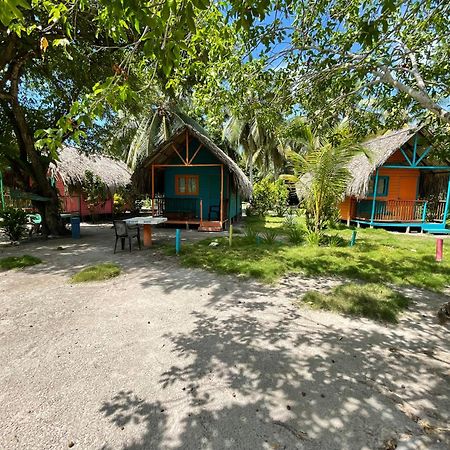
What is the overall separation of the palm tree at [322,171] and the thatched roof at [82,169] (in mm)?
8932

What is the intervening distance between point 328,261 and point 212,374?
5.16 metres

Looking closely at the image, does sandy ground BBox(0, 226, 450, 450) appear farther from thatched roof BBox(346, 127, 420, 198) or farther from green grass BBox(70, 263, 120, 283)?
thatched roof BBox(346, 127, 420, 198)

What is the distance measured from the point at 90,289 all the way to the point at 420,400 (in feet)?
16.9

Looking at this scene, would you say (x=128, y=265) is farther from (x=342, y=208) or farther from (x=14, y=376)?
(x=342, y=208)

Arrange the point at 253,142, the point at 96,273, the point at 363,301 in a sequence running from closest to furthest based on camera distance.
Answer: the point at 363,301, the point at 96,273, the point at 253,142

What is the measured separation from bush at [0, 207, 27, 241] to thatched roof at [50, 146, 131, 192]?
4.11m

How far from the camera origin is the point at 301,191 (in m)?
10.3

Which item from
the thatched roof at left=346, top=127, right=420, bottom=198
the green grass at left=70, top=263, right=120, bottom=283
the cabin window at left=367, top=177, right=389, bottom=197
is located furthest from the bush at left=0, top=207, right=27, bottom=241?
the cabin window at left=367, top=177, right=389, bottom=197

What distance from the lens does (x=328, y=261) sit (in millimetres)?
7258

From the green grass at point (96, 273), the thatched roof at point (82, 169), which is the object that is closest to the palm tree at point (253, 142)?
the thatched roof at point (82, 169)

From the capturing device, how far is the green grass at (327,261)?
Answer: 6.19 m

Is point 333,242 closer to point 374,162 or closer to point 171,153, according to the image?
point 374,162

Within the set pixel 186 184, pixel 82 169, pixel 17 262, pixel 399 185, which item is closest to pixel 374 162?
pixel 399 185

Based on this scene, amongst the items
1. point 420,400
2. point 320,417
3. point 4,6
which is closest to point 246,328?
point 320,417
